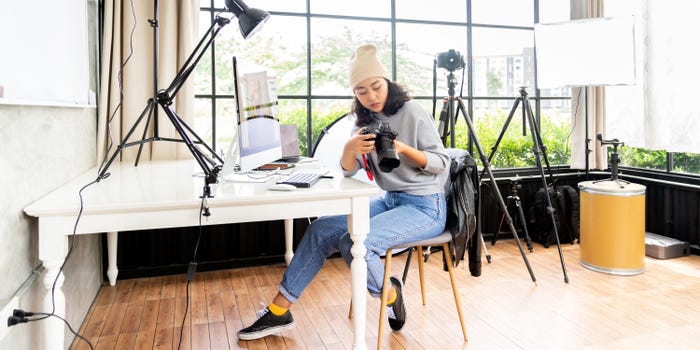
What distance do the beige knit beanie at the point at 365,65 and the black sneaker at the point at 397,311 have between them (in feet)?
2.86

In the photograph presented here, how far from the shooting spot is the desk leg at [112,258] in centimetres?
271

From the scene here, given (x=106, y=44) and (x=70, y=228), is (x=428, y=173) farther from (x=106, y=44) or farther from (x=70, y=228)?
(x=106, y=44)

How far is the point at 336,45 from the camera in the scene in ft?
11.4

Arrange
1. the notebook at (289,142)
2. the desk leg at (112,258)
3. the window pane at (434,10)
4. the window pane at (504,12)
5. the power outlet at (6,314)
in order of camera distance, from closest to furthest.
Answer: the power outlet at (6,314)
the desk leg at (112,258)
the notebook at (289,142)
the window pane at (434,10)
the window pane at (504,12)

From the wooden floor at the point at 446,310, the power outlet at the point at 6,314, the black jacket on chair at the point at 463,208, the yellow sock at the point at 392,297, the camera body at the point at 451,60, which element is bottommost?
the wooden floor at the point at 446,310

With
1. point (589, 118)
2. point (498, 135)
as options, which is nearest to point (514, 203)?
point (498, 135)

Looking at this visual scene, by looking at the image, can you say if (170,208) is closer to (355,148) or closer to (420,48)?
(355,148)

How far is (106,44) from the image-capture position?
2701 mm

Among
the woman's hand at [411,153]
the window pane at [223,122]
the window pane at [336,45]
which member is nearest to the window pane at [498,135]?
the window pane at [336,45]

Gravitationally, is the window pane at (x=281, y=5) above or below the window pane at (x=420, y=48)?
above

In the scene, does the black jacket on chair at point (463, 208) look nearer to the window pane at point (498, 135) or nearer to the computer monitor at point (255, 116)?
the computer monitor at point (255, 116)

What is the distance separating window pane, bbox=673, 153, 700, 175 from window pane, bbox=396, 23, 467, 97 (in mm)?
1658

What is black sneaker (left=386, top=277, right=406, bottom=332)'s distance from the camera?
2.07m

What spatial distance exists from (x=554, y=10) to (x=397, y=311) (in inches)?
124
